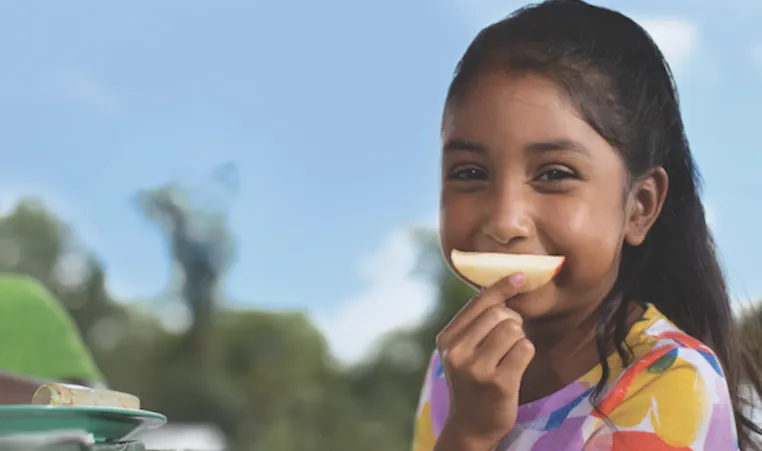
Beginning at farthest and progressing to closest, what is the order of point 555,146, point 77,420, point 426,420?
point 426,420 → point 555,146 → point 77,420

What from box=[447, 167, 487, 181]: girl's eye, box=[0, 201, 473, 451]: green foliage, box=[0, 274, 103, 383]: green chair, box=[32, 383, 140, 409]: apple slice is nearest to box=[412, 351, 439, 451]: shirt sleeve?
box=[447, 167, 487, 181]: girl's eye

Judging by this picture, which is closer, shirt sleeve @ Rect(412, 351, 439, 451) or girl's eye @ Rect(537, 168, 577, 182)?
girl's eye @ Rect(537, 168, 577, 182)

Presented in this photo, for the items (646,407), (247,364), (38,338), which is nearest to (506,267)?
(646,407)

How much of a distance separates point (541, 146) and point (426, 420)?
2.23ft

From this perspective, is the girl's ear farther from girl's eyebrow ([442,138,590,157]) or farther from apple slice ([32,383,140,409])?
apple slice ([32,383,140,409])

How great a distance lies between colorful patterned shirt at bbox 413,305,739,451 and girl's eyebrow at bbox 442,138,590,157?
Result: 0.31m

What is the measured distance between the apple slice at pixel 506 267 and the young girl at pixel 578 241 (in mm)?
22

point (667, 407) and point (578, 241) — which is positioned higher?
point (578, 241)

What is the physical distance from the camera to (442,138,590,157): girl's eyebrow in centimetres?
132

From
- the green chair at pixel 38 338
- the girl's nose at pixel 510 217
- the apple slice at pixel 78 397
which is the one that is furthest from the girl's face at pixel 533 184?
the green chair at pixel 38 338

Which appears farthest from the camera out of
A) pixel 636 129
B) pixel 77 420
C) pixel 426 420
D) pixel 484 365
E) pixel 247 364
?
pixel 247 364

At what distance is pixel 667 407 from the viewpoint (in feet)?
4.27

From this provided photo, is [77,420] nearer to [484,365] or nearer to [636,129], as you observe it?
[484,365]

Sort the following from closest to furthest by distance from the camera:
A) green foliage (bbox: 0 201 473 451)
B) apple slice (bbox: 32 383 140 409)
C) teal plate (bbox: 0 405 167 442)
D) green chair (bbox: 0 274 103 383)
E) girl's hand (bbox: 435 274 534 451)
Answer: teal plate (bbox: 0 405 167 442)
apple slice (bbox: 32 383 140 409)
girl's hand (bbox: 435 274 534 451)
green chair (bbox: 0 274 103 383)
green foliage (bbox: 0 201 473 451)
